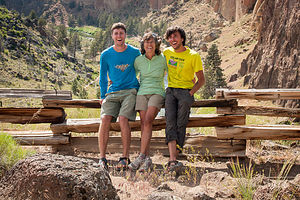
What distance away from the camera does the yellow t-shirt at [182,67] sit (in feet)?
14.0

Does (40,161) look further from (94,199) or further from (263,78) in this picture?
(263,78)

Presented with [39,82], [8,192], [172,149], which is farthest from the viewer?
[39,82]

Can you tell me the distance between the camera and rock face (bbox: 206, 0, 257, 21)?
2280 inches

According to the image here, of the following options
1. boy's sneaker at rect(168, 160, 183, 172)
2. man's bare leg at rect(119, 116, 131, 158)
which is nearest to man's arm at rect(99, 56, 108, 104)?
man's bare leg at rect(119, 116, 131, 158)

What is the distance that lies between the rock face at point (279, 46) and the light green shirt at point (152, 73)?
39.3 feet

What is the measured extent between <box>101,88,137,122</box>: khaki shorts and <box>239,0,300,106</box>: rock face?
12.3 metres

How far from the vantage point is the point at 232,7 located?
72.9 meters

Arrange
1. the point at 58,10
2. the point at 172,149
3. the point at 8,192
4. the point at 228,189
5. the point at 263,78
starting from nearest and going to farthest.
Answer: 1. the point at 8,192
2. the point at 228,189
3. the point at 172,149
4. the point at 263,78
5. the point at 58,10

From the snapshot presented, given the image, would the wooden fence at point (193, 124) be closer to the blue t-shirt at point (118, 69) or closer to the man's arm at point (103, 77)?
the man's arm at point (103, 77)

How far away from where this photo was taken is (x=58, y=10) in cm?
14500

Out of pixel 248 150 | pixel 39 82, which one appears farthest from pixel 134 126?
pixel 39 82

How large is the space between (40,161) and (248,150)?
3905 mm

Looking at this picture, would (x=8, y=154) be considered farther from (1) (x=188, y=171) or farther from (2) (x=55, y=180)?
(1) (x=188, y=171)

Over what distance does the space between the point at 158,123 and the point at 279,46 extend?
50.3 feet
